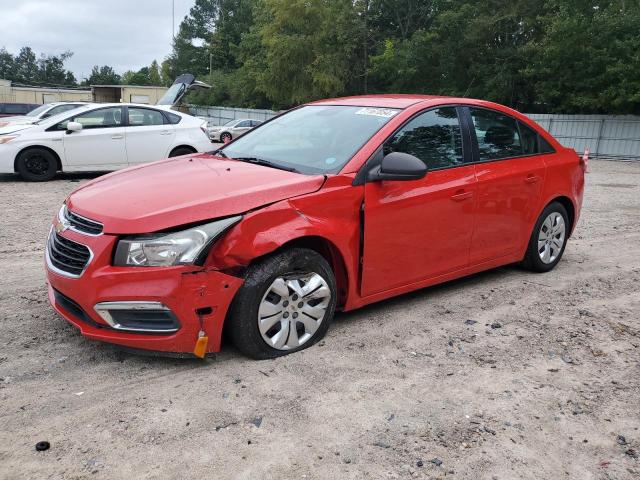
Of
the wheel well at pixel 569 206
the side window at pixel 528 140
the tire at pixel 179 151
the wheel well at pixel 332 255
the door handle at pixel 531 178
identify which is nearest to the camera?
the wheel well at pixel 332 255

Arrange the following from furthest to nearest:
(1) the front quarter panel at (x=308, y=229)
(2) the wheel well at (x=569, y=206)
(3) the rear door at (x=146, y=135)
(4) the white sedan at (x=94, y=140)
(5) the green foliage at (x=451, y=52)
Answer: (5) the green foliage at (x=451, y=52)
(3) the rear door at (x=146, y=135)
(4) the white sedan at (x=94, y=140)
(2) the wheel well at (x=569, y=206)
(1) the front quarter panel at (x=308, y=229)

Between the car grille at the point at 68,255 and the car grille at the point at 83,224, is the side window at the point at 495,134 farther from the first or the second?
the car grille at the point at 68,255

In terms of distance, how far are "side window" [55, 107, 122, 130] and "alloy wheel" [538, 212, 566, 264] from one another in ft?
27.5

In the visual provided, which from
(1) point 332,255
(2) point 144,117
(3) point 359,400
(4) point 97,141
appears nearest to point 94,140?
(4) point 97,141

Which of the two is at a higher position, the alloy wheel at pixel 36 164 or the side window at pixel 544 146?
the side window at pixel 544 146

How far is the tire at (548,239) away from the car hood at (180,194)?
8.69 feet

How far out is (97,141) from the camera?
10.8 metres

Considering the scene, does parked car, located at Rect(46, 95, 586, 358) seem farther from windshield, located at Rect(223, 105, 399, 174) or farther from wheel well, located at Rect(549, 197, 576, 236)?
wheel well, located at Rect(549, 197, 576, 236)

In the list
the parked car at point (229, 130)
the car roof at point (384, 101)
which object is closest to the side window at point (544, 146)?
the car roof at point (384, 101)

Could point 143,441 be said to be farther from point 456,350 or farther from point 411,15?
point 411,15

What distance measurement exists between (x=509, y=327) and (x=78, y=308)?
2997 mm

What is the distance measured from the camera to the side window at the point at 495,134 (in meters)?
4.81

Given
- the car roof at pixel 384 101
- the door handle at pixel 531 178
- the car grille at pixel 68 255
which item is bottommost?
the car grille at pixel 68 255

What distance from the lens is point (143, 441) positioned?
2727 millimetres
